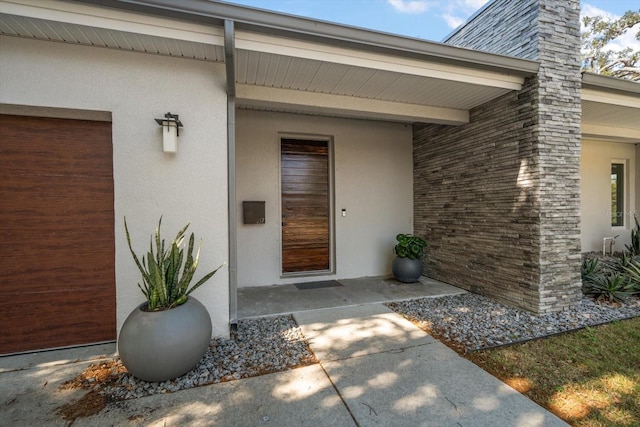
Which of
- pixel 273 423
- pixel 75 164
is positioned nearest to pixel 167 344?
pixel 273 423

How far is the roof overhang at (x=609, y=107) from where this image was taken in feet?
13.5

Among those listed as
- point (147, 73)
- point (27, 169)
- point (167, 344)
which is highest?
point (147, 73)

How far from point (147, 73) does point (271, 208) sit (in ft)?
9.26

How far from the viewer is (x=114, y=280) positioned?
3.03 meters

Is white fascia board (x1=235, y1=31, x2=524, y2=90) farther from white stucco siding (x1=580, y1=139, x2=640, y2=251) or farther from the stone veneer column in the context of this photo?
white stucco siding (x1=580, y1=139, x2=640, y2=251)

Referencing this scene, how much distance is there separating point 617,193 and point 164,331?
10.8 m

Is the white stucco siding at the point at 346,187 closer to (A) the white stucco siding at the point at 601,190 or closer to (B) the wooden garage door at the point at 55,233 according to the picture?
(B) the wooden garage door at the point at 55,233

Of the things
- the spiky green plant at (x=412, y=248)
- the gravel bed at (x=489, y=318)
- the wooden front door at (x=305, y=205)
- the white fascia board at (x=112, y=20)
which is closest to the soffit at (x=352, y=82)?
the white fascia board at (x=112, y=20)

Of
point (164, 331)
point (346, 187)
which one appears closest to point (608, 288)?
point (346, 187)

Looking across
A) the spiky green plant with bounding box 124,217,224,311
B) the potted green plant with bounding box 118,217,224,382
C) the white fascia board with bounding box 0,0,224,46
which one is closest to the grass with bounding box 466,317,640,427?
the potted green plant with bounding box 118,217,224,382

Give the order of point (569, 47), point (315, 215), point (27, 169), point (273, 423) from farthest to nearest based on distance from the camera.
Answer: point (315, 215) → point (569, 47) → point (27, 169) → point (273, 423)

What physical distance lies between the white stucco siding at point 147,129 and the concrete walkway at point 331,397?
2.81 ft

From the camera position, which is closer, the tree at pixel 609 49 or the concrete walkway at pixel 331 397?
the concrete walkway at pixel 331 397

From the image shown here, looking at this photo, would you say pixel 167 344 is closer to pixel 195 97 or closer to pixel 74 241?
pixel 74 241
